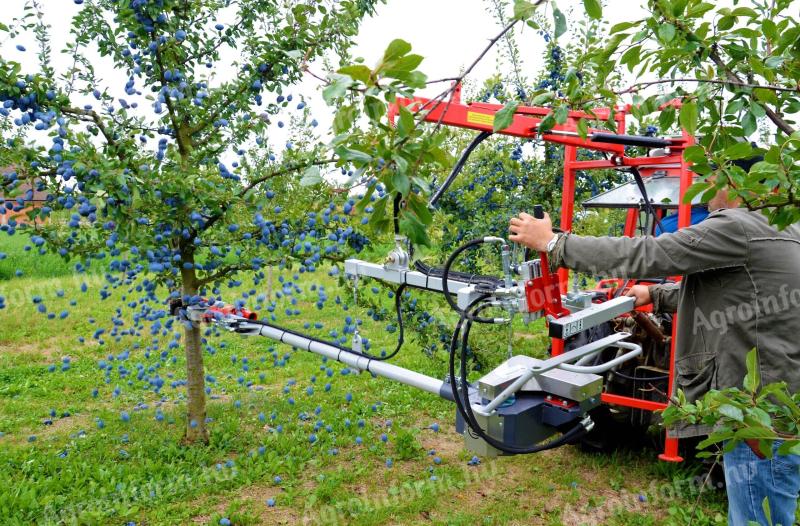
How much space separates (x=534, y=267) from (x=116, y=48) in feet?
10.9

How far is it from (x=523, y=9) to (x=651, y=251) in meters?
1.32

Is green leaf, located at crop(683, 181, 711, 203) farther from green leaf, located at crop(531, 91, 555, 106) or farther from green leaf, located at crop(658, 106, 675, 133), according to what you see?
green leaf, located at crop(531, 91, 555, 106)

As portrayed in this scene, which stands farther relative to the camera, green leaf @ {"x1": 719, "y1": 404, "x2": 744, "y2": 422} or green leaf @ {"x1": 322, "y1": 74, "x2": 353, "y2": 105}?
green leaf @ {"x1": 719, "y1": 404, "x2": 744, "y2": 422}

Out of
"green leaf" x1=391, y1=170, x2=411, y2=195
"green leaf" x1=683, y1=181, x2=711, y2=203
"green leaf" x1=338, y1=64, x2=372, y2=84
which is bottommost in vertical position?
"green leaf" x1=683, y1=181, x2=711, y2=203

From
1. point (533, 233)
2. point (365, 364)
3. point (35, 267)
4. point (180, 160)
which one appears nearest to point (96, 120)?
point (180, 160)

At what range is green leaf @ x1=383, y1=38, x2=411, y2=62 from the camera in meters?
1.11

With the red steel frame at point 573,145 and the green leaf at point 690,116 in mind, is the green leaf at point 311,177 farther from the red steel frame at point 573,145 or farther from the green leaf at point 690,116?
the red steel frame at point 573,145

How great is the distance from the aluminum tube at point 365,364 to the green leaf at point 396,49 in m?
1.84

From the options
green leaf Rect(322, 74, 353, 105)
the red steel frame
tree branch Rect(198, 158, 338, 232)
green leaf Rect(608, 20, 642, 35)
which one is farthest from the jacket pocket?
tree branch Rect(198, 158, 338, 232)

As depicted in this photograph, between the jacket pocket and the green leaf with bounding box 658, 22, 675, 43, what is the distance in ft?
4.96

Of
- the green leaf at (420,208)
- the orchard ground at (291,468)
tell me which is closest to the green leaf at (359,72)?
the green leaf at (420,208)

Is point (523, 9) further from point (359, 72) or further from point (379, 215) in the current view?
point (379, 215)

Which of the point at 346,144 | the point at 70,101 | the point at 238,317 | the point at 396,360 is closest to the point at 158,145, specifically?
the point at 70,101

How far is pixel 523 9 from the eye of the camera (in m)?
1.20
